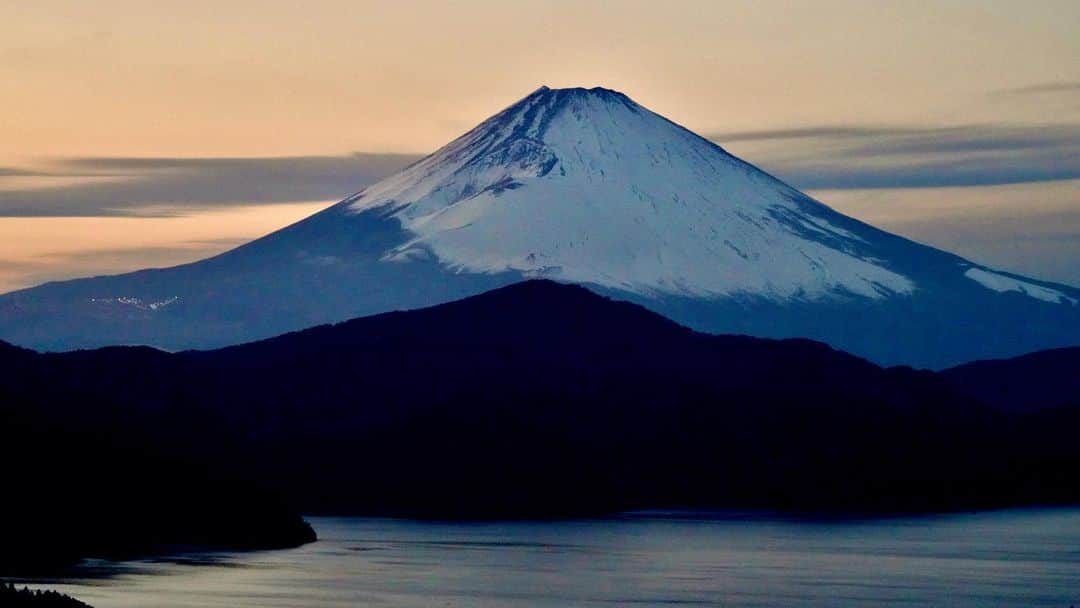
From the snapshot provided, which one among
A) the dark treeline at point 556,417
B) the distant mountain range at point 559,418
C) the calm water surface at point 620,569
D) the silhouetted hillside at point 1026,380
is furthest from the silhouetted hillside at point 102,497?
the silhouetted hillside at point 1026,380

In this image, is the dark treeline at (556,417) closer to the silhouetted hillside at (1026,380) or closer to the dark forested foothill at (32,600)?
the silhouetted hillside at (1026,380)

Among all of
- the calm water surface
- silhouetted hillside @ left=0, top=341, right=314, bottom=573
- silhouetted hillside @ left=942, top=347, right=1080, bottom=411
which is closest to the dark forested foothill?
the calm water surface

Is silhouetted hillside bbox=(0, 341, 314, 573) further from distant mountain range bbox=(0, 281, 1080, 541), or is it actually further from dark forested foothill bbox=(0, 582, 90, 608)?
dark forested foothill bbox=(0, 582, 90, 608)

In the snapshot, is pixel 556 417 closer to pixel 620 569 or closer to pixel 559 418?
pixel 559 418

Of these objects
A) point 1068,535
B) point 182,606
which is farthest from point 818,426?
point 182,606

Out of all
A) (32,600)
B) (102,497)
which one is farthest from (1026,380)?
(32,600)
